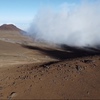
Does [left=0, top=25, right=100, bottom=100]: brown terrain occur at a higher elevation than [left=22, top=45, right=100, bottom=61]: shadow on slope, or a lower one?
lower

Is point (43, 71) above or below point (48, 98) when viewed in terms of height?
above

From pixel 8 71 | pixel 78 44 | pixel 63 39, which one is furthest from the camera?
pixel 63 39

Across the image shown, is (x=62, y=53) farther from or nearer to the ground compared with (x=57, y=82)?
farther from the ground

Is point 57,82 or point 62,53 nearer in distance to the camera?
point 57,82

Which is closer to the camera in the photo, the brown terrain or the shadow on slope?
the brown terrain

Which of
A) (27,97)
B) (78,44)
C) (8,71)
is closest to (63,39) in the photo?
(78,44)

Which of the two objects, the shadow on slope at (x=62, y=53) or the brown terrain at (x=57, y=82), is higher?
the shadow on slope at (x=62, y=53)

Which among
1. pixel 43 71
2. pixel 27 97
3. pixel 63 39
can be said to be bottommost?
pixel 27 97

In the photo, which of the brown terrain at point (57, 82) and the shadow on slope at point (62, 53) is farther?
the shadow on slope at point (62, 53)

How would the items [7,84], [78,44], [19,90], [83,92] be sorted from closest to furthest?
[83,92]
[19,90]
[7,84]
[78,44]

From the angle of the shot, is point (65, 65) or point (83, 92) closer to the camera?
point (83, 92)

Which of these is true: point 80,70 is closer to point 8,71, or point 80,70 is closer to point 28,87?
point 28,87
